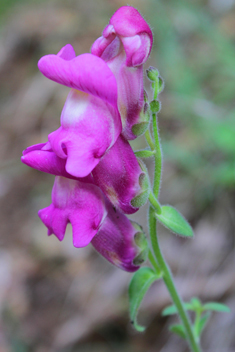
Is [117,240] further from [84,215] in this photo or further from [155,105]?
[155,105]

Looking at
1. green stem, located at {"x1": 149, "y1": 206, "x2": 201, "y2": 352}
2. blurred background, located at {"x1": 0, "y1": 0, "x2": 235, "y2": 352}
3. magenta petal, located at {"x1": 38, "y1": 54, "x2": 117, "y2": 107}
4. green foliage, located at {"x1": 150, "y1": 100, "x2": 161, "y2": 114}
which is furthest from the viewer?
blurred background, located at {"x1": 0, "y1": 0, "x2": 235, "y2": 352}

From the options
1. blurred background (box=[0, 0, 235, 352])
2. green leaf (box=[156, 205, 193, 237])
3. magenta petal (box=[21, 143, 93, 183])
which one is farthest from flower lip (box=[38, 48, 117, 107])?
blurred background (box=[0, 0, 235, 352])

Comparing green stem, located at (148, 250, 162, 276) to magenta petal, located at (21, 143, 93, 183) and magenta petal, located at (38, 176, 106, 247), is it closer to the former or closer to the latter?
magenta petal, located at (38, 176, 106, 247)

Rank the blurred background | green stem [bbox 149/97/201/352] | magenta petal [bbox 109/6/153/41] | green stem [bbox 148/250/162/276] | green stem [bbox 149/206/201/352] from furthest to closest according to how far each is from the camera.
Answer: the blurred background → green stem [bbox 148/250/162/276] → green stem [bbox 149/206/201/352] → green stem [bbox 149/97/201/352] → magenta petal [bbox 109/6/153/41]

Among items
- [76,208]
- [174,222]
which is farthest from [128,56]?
[174,222]

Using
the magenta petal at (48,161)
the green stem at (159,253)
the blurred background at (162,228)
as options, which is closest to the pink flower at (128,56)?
the green stem at (159,253)

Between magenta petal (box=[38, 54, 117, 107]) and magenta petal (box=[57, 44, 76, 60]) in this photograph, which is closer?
magenta petal (box=[38, 54, 117, 107])
